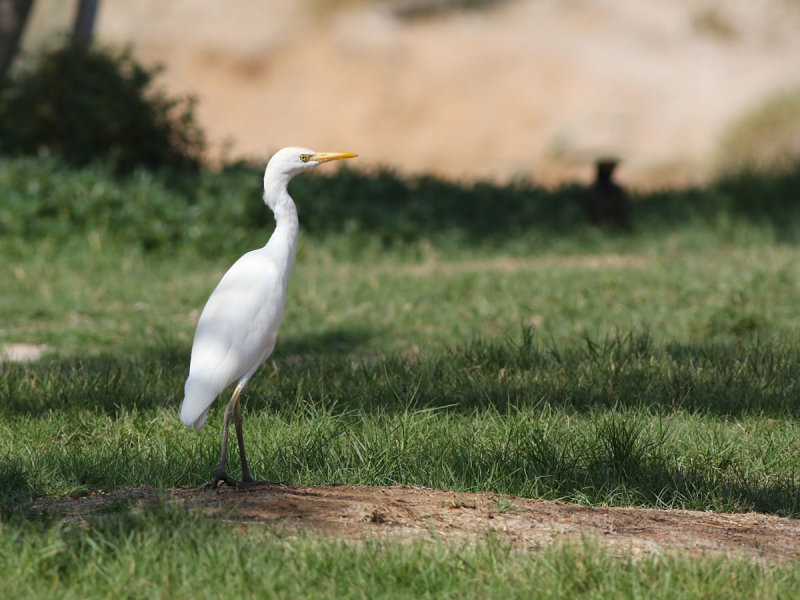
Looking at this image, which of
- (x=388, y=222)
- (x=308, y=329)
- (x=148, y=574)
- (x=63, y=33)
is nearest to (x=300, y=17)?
(x=63, y=33)

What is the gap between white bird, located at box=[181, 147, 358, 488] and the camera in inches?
155

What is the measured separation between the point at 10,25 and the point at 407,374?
8339 millimetres

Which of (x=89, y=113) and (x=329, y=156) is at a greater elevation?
(x=89, y=113)

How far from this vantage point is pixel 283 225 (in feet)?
14.3

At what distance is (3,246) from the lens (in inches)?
388

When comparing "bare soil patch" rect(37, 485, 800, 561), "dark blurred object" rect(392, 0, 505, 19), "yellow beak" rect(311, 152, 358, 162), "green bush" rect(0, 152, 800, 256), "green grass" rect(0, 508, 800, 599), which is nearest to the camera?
"green grass" rect(0, 508, 800, 599)

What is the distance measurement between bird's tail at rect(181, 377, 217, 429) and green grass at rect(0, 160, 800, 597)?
426 mm

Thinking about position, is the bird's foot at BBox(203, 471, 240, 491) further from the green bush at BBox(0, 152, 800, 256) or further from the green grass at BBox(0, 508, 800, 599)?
the green bush at BBox(0, 152, 800, 256)

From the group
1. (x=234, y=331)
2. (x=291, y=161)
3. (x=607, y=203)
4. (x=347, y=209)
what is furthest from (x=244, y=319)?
(x=607, y=203)

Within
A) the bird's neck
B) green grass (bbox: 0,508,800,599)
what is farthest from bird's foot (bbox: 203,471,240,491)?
the bird's neck

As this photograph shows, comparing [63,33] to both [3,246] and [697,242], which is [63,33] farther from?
[697,242]

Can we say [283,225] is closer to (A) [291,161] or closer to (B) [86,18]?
(A) [291,161]

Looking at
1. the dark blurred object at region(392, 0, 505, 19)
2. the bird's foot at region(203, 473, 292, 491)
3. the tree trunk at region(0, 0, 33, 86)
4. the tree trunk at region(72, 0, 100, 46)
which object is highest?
the dark blurred object at region(392, 0, 505, 19)

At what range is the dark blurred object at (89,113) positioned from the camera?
1202 centimetres
